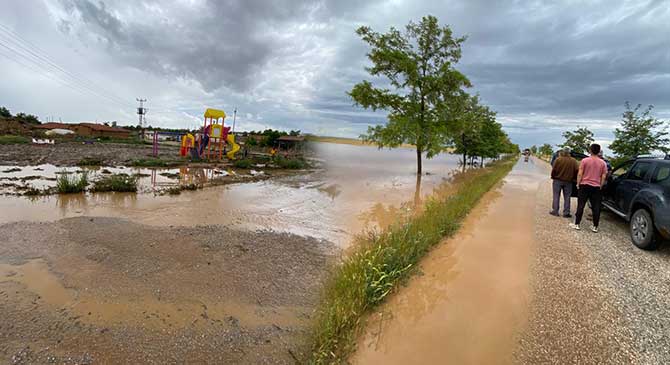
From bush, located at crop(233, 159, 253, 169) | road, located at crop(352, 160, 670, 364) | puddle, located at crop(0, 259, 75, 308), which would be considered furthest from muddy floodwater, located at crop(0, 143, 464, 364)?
bush, located at crop(233, 159, 253, 169)

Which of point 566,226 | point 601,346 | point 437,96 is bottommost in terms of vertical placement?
point 601,346

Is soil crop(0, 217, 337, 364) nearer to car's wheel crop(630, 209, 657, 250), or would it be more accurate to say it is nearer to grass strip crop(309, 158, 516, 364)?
grass strip crop(309, 158, 516, 364)

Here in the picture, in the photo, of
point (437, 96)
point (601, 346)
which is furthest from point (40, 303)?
point (437, 96)

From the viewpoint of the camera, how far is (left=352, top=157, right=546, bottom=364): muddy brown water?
9.56ft

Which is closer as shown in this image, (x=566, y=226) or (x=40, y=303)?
(x=40, y=303)

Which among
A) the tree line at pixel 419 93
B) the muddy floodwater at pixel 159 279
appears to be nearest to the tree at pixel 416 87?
the tree line at pixel 419 93

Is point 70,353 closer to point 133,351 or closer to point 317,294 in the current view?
point 133,351

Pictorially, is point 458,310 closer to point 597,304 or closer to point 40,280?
point 597,304

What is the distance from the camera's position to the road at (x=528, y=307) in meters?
2.89

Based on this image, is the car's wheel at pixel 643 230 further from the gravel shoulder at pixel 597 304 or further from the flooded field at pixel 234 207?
the flooded field at pixel 234 207

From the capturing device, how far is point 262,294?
426 cm

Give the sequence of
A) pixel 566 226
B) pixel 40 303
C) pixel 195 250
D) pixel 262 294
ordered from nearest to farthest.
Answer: pixel 40 303 < pixel 262 294 < pixel 195 250 < pixel 566 226

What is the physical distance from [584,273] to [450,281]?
2.29 m

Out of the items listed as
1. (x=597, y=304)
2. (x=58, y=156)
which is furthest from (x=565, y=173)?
(x=58, y=156)
